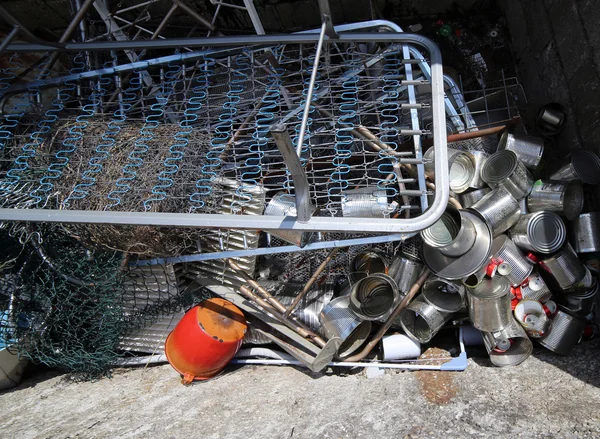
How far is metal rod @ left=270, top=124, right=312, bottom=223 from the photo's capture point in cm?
167

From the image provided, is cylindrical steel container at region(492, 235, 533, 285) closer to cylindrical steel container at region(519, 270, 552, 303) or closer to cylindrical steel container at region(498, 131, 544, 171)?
cylindrical steel container at region(519, 270, 552, 303)

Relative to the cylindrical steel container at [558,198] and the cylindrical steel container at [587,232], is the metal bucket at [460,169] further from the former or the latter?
the cylindrical steel container at [587,232]

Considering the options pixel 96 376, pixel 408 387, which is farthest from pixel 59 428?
pixel 408 387

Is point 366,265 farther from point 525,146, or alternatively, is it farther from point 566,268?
point 525,146

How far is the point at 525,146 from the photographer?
11.0 feet

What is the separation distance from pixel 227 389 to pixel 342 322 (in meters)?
0.91

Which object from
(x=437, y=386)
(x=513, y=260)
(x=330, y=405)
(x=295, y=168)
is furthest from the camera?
(x=513, y=260)

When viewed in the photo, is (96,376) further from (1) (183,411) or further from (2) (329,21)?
(2) (329,21)

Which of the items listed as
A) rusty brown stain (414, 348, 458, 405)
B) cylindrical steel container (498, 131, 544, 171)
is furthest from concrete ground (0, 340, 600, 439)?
cylindrical steel container (498, 131, 544, 171)

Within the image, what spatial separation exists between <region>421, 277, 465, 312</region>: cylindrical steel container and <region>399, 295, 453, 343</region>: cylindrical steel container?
4 cm

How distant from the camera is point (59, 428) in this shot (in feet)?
9.21

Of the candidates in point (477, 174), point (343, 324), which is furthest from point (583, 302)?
point (343, 324)

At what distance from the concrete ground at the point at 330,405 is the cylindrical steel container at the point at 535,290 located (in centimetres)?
38

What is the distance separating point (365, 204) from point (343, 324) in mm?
902
